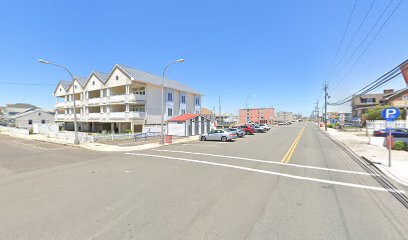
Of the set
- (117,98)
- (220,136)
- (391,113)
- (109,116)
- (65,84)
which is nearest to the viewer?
(391,113)

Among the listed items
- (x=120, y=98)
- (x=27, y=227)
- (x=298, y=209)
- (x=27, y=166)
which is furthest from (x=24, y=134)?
(x=298, y=209)

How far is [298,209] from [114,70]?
33526 mm

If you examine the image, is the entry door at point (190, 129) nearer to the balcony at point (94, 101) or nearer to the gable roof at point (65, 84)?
the balcony at point (94, 101)

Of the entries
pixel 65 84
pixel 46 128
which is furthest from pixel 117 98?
pixel 65 84

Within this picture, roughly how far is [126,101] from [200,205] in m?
28.1

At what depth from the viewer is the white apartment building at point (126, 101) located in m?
30.0

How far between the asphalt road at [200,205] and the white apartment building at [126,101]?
72.9 feet

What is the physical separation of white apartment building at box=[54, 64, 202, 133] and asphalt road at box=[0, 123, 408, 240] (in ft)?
72.9

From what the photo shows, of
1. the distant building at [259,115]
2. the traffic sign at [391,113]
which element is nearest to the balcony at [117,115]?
the traffic sign at [391,113]

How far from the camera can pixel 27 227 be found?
13.1ft

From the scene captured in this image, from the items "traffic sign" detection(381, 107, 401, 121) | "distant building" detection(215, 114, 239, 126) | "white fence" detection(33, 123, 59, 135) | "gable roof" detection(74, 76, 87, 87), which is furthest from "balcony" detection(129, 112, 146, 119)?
"traffic sign" detection(381, 107, 401, 121)

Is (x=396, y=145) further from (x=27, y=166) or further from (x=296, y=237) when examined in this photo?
(x=27, y=166)

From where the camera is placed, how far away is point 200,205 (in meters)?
5.04

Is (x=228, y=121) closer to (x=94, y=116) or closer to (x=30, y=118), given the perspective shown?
(x=94, y=116)
